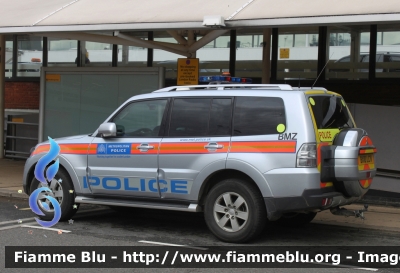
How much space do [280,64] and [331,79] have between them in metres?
1.29

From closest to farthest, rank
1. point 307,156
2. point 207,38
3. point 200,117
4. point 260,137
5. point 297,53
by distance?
1. point 307,156
2. point 260,137
3. point 200,117
4. point 207,38
5. point 297,53

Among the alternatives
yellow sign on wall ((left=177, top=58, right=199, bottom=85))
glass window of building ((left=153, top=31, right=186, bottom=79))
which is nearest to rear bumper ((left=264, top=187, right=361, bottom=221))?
yellow sign on wall ((left=177, top=58, right=199, bottom=85))

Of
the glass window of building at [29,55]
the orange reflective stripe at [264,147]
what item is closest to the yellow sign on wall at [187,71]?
the orange reflective stripe at [264,147]

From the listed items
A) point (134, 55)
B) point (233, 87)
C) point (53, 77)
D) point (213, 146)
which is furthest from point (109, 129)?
point (53, 77)

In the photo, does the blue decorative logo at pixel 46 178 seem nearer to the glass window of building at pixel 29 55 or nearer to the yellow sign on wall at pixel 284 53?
the yellow sign on wall at pixel 284 53

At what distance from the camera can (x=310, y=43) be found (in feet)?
47.2

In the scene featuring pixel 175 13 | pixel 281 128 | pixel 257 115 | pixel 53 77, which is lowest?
pixel 281 128

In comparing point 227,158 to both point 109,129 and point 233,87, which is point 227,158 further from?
point 109,129

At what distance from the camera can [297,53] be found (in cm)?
1454

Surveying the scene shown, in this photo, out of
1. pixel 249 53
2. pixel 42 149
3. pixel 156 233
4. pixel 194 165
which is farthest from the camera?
pixel 249 53

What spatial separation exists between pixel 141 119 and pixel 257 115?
1.83 m

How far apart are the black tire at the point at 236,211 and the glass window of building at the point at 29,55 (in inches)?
460

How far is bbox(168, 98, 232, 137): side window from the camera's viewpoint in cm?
858

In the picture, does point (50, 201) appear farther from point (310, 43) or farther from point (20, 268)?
point (310, 43)
